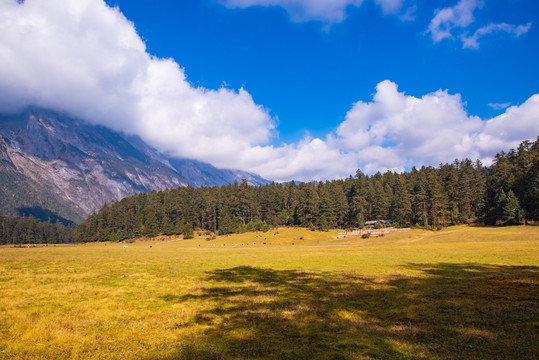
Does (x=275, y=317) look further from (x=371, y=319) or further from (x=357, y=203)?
(x=357, y=203)

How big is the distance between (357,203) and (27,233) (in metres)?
196

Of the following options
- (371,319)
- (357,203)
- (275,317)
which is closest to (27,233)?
(357,203)

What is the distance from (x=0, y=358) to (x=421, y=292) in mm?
17854

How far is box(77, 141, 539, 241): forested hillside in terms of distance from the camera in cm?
8209

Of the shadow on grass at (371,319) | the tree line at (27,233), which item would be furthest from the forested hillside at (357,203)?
the shadow on grass at (371,319)

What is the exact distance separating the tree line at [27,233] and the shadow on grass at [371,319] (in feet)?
649

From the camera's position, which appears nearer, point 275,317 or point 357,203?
point 275,317

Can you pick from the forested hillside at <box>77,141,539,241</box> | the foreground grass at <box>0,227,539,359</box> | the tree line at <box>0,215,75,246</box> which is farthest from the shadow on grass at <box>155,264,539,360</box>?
the tree line at <box>0,215,75,246</box>

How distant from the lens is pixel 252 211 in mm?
137125

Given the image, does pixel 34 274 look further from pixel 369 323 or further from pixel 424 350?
pixel 424 350

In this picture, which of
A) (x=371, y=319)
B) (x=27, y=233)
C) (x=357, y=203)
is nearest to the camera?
(x=371, y=319)

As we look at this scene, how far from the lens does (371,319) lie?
10945mm

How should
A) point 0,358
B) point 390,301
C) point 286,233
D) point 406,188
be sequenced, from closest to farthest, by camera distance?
point 0,358 < point 390,301 < point 286,233 < point 406,188

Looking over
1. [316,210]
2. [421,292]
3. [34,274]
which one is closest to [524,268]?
[421,292]
